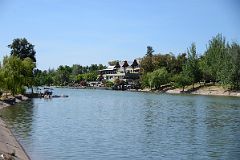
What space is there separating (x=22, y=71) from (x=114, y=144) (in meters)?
57.1

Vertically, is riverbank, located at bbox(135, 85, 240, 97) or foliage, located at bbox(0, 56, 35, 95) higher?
foliage, located at bbox(0, 56, 35, 95)

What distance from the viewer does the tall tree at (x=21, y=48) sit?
10269 cm

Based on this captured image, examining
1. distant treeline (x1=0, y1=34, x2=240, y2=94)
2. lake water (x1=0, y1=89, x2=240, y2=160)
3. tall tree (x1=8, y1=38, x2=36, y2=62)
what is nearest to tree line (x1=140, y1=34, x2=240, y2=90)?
distant treeline (x1=0, y1=34, x2=240, y2=94)

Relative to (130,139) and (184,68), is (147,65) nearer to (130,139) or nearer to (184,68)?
(184,68)

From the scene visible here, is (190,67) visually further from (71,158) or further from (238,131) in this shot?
(71,158)

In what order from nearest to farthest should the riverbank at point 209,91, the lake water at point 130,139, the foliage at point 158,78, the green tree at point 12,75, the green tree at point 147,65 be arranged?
the lake water at point 130,139
the green tree at point 12,75
the riverbank at point 209,91
the foliage at point 158,78
the green tree at point 147,65

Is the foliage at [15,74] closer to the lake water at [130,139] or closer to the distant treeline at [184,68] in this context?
the distant treeline at [184,68]

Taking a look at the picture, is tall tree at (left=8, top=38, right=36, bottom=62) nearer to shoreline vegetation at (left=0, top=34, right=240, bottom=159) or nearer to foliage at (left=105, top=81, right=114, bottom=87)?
shoreline vegetation at (left=0, top=34, right=240, bottom=159)

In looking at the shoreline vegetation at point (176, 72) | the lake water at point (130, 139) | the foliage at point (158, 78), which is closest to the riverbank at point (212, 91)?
the shoreline vegetation at point (176, 72)

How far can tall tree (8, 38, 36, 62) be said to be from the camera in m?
103

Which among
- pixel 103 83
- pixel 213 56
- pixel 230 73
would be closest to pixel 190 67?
pixel 213 56

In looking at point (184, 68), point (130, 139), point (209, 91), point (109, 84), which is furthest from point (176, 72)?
point (130, 139)

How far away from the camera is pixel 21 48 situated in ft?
341

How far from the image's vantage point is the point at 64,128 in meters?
34.4
